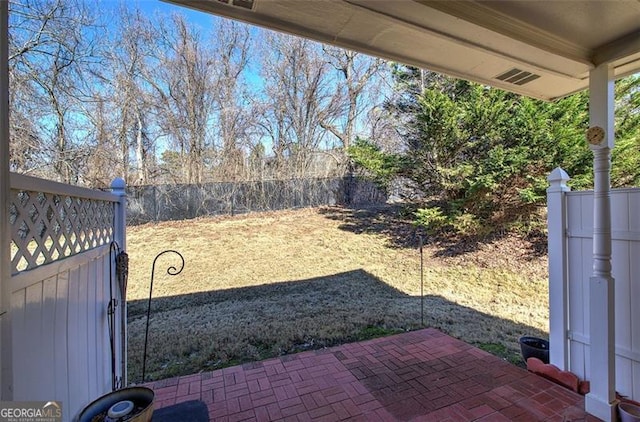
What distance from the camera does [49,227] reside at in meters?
1.27

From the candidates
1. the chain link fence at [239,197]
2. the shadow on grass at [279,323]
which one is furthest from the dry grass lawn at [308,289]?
the chain link fence at [239,197]

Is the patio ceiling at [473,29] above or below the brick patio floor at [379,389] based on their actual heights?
above

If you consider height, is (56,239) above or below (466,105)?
below

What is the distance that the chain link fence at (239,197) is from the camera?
28.3 ft

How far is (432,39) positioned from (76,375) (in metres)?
2.62

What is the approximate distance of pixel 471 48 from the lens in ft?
6.33

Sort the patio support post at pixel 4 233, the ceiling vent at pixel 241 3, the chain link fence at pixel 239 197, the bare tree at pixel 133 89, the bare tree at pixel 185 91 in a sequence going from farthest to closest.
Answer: the bare tree at pixel 185 91, the chain link fence at pixel 239 197, the bare tree at pixel 133 89, the ceiling vent at pixel 241 3, the patio support post at pixel 4 233

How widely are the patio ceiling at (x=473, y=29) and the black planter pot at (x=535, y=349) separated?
222 cm

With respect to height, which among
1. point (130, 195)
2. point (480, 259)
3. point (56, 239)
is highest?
point (130, 195)

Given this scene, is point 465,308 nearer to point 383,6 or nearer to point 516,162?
point 516,162

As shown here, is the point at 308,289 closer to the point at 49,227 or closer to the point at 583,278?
the point at 583,278

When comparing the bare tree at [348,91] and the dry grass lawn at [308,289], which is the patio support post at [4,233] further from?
the bare tree at [348,91]

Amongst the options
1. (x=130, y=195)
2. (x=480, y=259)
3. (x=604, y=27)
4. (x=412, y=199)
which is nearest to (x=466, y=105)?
(x=412, y=199)

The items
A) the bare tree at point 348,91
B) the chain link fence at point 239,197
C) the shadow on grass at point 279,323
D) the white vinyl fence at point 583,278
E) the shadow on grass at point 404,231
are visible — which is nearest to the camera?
the white vinyl fence at point 583,278
